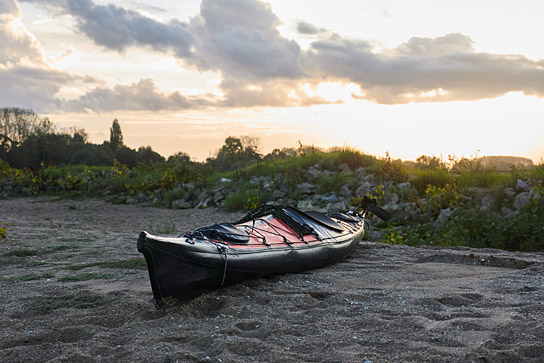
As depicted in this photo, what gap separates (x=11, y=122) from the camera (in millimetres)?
31984

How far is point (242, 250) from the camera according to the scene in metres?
3.86

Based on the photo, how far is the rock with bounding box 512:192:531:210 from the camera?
24.2 feet

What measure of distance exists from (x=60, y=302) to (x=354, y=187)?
774 cm

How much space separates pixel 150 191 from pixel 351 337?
12026 mm

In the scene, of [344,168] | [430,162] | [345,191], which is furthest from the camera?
[430,162]

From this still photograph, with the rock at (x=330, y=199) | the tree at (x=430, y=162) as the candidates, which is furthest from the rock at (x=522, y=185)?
the rock at (x=330, y=199)

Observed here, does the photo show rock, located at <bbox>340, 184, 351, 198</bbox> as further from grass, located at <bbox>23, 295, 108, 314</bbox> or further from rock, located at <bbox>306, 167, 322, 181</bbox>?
grass, located at <bbox>23, 295, 108, 314</bbox>

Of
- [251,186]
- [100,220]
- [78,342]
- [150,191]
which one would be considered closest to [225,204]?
[251,186]

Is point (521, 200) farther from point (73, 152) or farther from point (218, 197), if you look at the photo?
point (73, 152)

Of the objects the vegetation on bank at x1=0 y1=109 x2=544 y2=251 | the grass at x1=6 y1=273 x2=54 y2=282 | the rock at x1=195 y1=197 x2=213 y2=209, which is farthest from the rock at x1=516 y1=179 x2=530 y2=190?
the grass at x1=6 y1=273 x2=54 y2=282

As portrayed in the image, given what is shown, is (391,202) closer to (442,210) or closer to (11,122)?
(442,210)

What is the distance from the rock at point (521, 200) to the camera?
7379 millimetres

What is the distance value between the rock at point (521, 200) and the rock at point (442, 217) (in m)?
1.03

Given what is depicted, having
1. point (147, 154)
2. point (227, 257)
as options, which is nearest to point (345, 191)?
point (227, 257)
